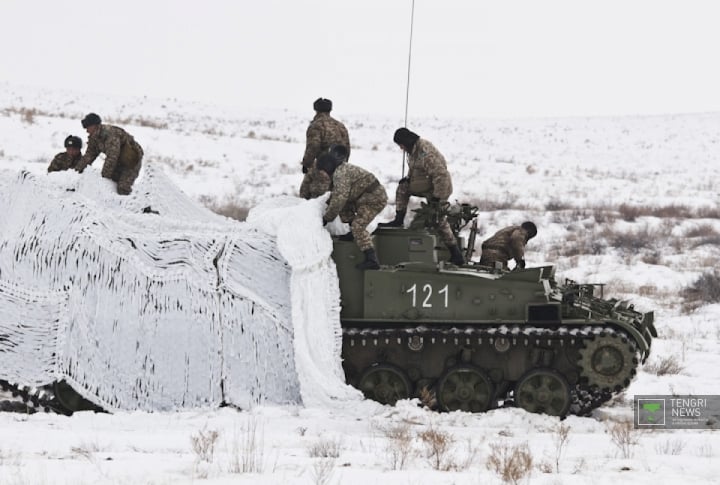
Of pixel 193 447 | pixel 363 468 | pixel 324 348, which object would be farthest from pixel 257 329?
pixel 363 468

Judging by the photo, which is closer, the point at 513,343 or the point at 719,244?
the point at 513,343

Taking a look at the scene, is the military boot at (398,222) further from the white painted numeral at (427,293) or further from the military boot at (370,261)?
the white painted numeral at (427,293)

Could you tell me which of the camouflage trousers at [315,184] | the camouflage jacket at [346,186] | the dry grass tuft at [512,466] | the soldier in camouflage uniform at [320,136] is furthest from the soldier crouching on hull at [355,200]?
the dry grass tuft at [512,466]

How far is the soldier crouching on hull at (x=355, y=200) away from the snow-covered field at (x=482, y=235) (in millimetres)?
1758

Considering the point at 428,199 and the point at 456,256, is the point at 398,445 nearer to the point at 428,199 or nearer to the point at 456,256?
the point at 456,256

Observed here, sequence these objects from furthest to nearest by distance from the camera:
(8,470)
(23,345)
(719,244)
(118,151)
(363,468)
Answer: (719,244) → (118,151) → (23,345) → (363,468) → (8,470)

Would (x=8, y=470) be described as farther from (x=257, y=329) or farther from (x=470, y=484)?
(x=257, y=329)

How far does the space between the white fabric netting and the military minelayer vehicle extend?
47cm

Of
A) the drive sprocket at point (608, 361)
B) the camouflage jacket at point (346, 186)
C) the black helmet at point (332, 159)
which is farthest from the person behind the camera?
the black helmet at point (332, 159)

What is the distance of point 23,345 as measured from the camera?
965 cm

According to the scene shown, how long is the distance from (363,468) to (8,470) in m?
2.33

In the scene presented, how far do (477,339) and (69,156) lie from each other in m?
6.28

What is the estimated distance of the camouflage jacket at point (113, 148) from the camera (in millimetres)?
11773

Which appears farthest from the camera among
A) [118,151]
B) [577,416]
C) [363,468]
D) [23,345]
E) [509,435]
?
[118,151]
